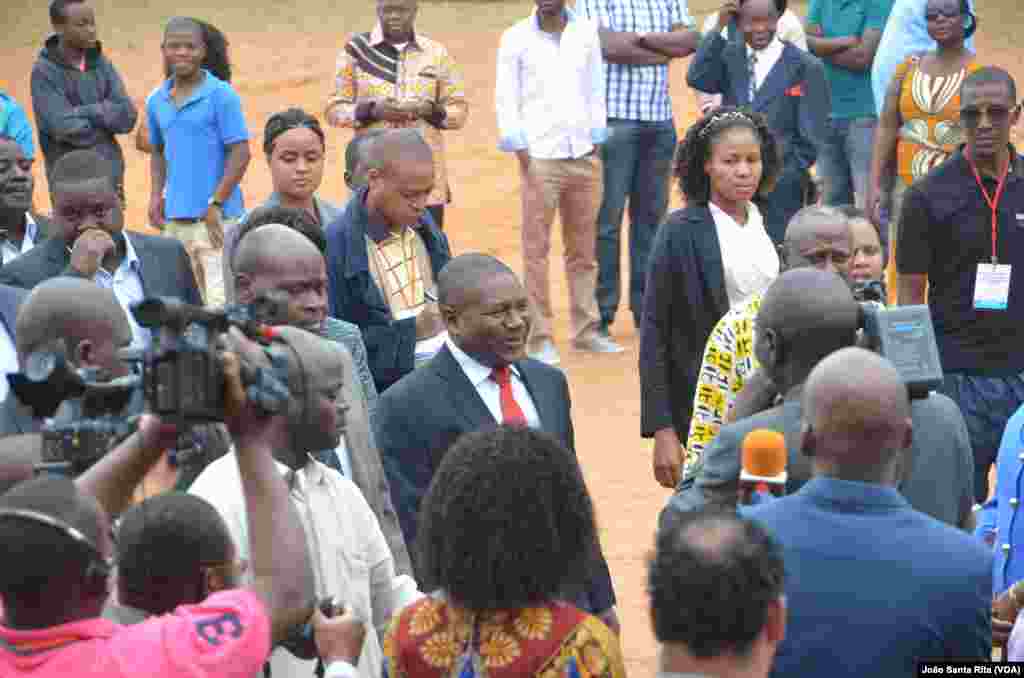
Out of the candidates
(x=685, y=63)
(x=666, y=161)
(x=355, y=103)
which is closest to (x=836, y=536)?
(x=355, y=103)

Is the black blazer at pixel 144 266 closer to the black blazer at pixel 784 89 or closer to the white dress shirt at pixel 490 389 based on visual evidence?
the white dress shirt at pixel 490 389

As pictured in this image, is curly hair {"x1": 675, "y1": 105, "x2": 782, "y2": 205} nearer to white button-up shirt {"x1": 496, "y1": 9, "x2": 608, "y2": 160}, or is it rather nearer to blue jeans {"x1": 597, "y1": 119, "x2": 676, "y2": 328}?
white button-up shirt {"x1": 496, "y1": 9, "x2": 608, "y2": 160}

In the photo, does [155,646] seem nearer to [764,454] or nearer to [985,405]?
[764,454]

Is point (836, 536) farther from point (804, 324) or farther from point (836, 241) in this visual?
point (836, 241)

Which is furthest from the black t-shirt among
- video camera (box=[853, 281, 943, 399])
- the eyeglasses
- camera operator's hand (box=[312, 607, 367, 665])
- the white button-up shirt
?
the white button-up shirt

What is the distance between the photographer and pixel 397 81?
12.2 m

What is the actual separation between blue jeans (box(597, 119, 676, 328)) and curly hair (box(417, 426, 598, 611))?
932 cm

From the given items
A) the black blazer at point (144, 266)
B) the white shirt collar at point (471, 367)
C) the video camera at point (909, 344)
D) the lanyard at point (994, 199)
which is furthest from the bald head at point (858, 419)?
the lanyard at point (994, 199)

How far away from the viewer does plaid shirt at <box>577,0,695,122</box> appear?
13.5m

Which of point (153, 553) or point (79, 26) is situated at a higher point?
point (79, 26)

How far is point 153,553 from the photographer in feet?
12.7

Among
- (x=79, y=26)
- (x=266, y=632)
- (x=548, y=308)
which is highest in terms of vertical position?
(x=79, y=26)

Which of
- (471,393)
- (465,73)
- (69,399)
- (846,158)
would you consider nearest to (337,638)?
(69,399)

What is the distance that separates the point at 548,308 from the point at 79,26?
3784mm
